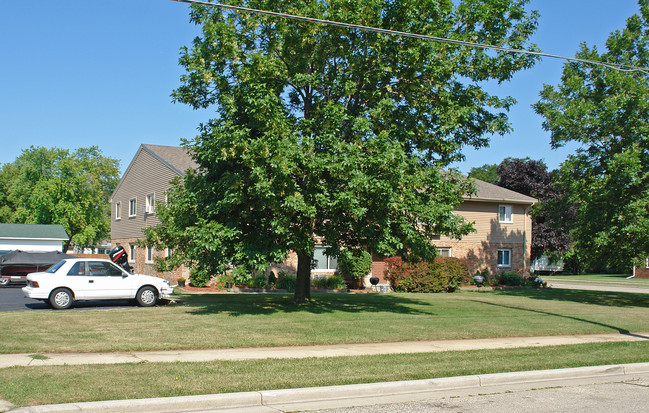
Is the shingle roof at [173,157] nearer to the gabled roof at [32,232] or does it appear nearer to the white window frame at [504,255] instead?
the gabled roof at [32,232]

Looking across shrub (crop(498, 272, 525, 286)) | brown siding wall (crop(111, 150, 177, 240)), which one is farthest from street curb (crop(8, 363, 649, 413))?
shrub (crop(498, 272, 525, 286))

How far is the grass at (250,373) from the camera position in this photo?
7488 millimetres

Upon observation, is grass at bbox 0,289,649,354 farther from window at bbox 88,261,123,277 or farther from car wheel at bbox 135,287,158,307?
window at bbox 88,261,123,277

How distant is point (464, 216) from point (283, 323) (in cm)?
2365

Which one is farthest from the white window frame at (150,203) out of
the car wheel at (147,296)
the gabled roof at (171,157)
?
the car wheel at (147,296)

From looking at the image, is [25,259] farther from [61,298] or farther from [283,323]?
[283,323]

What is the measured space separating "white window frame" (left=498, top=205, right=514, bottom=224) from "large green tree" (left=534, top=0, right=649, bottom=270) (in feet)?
31.0

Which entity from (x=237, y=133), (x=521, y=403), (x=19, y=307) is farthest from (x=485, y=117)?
(x=19, y=307)

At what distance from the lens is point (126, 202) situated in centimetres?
3662

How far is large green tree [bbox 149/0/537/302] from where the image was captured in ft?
47.1

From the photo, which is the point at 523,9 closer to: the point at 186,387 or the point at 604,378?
the point at 604,378

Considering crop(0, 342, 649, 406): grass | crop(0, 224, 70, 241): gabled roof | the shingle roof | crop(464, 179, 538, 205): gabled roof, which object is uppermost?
the shingle roof

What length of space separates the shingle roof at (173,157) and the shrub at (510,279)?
63.5 feet

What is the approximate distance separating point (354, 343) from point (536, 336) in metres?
5.04
